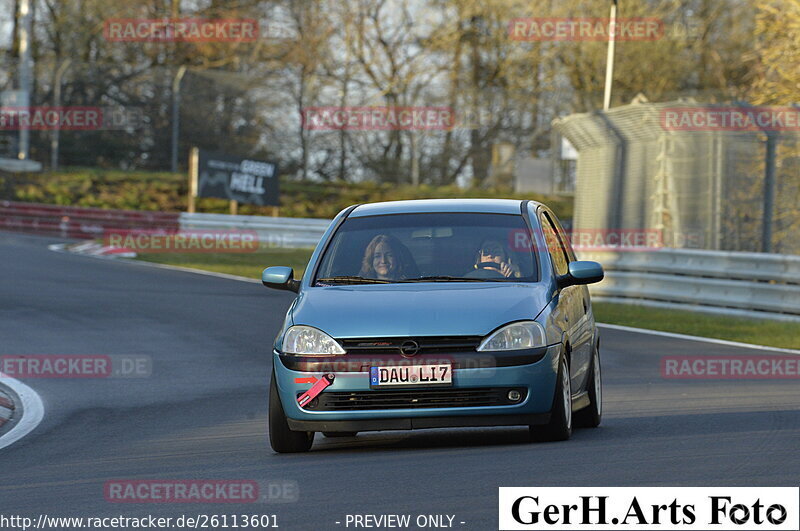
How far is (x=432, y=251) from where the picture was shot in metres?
9.27

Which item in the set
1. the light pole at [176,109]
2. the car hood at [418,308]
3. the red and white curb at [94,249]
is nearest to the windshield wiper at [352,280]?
the car hood at [418,308]

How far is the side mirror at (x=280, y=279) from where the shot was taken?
A: 9406 mm

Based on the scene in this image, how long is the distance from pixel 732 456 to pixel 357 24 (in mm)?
39565

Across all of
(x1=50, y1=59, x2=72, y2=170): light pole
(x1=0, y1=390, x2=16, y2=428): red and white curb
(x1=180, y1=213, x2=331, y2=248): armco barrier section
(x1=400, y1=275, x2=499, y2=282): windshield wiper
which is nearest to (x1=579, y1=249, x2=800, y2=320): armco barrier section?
(x1=0, y1=390, x2=16, y2=428): red and white curb

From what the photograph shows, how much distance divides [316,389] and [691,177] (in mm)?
14144

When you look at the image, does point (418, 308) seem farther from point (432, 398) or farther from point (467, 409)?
point (467, 409)

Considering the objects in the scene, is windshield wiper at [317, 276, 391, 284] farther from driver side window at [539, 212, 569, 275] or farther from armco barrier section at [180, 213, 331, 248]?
armco barrier section at [180, 213, 331, 248]

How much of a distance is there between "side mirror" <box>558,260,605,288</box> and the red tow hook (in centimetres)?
166

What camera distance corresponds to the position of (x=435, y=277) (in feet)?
29.7

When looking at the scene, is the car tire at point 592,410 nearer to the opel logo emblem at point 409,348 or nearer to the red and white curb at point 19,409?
the opel logo emblem at point 409,348

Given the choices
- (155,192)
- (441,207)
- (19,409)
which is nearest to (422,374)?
(441,207)

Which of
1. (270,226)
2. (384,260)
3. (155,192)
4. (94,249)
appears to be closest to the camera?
(384,260)

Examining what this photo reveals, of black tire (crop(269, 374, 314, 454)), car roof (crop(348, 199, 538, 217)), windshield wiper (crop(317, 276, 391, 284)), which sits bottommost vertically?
black tire (crop(269, 374, 314, 454))

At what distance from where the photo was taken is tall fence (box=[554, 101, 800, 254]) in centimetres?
1970
